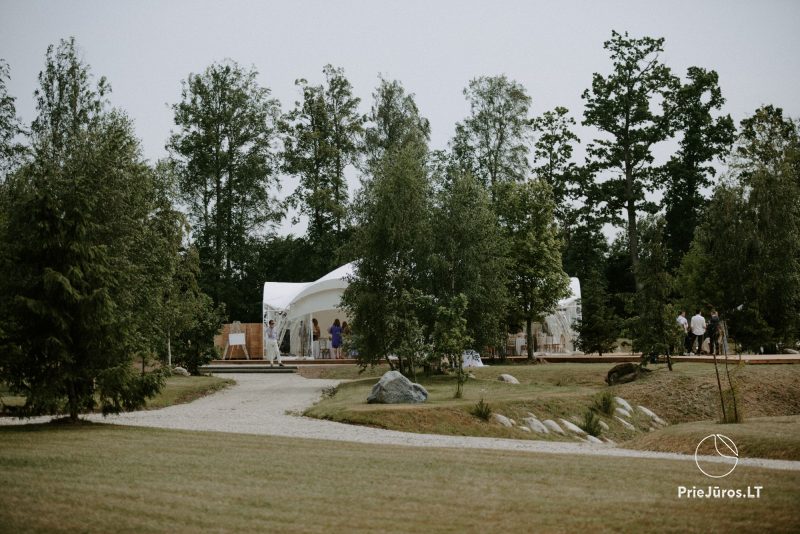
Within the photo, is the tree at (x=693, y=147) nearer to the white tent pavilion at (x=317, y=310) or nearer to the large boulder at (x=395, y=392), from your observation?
the white tent pavilion at (x=317, y=310)

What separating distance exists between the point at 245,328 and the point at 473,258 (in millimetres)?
22072

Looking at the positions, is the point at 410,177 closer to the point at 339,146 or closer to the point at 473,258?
the point at 473,258

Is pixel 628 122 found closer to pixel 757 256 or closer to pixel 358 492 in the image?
pixel 757 256

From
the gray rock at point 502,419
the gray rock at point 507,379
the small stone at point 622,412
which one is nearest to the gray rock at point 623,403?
the small stone at point 622,412

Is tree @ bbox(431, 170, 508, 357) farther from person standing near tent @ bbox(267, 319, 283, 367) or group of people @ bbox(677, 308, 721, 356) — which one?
person standing near tent @ bbox(267, 319, 283, 367)

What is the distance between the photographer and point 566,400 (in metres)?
19.2

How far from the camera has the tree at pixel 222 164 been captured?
51.3m

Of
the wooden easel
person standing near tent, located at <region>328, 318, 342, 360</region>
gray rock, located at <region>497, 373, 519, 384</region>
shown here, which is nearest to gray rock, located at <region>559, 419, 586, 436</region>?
gray rock, located at <region>497, 373, 519, 384</region>

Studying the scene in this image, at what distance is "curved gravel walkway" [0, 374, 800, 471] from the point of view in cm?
1323

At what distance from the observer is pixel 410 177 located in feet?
83.9

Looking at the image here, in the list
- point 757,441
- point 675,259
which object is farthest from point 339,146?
point 757,441

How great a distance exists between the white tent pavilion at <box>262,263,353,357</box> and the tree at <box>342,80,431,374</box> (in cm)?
1187

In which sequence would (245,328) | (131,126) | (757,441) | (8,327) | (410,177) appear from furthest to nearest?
(245,328) → (131,126) → (410,177) → (8,327) → (757,441)

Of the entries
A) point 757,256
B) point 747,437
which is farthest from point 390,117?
point 747,437
